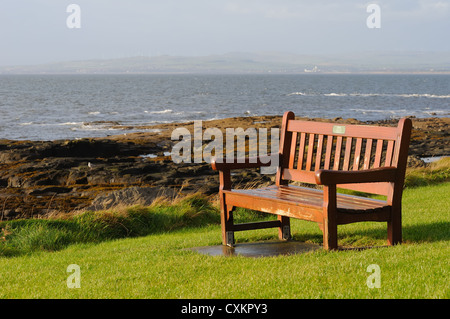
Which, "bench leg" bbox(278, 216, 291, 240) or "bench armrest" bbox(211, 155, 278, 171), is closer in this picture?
"bench armrest" bbox(211, 155, 278, 171)

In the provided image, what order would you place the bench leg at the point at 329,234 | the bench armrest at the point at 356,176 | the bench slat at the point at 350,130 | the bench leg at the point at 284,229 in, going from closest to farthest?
the bench armrest at the point at 356,176
the bench leg at the point at 329,234
the bench slat at the point at 350,130
the bench leg at the point at 284,229

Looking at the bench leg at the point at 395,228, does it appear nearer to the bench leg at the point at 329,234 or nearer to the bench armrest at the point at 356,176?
the bench armrest at the point at 356,176

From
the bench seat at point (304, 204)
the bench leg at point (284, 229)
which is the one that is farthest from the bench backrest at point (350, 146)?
the bench leg at point (284, 229)

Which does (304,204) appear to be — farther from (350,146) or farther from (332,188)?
(350,146)

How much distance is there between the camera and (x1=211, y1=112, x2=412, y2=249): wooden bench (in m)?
5.65

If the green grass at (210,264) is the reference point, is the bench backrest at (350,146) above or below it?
above

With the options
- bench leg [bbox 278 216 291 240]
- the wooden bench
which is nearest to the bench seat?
the wooden bench

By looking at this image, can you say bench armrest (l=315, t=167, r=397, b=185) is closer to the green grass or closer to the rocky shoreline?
the green grass

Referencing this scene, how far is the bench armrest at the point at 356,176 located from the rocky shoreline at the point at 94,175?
222 inches

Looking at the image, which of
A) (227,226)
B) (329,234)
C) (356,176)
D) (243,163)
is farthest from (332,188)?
(227,226)

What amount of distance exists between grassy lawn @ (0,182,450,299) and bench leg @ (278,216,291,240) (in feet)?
0.70

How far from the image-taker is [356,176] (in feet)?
18.5

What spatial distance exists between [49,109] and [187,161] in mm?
41881

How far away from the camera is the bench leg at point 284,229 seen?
6.95 meters
